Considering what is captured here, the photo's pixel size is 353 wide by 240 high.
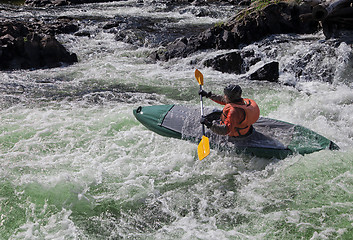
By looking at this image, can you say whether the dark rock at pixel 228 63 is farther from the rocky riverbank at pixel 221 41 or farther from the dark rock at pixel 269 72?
the dark rock at pixel 269 72

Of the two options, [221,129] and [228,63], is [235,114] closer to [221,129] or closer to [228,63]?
[221,129]

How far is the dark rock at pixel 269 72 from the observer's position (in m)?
7.75

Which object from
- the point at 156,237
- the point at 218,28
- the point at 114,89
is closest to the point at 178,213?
the point at 156,237

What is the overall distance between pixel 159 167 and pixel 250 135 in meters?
1.32

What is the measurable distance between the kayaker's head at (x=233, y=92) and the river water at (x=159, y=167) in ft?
2.84

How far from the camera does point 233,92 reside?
4.20 meters

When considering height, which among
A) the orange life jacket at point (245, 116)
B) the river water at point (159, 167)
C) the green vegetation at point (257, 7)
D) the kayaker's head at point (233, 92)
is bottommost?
the river water at point (159, 167)

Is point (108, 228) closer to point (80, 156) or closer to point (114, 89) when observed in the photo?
point (80, 156)

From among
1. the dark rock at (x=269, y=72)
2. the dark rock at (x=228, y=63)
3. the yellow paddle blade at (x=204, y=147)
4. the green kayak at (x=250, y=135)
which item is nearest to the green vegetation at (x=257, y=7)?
the dark rock at (x=228, y=63)

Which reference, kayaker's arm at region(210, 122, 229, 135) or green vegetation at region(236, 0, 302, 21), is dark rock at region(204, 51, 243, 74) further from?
kayaker's arm at region(210, 122, 229, 135)

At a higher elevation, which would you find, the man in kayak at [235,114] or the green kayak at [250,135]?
the man in kayak at [235,114]

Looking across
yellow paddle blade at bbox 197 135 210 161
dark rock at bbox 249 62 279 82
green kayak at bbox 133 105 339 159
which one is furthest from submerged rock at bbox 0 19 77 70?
yellow paddle blade at bbox 197 135 210 161

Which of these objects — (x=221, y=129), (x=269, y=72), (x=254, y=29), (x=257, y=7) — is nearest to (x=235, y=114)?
(x=221, y=129)

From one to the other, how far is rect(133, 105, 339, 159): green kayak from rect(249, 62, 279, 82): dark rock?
3161 mm
